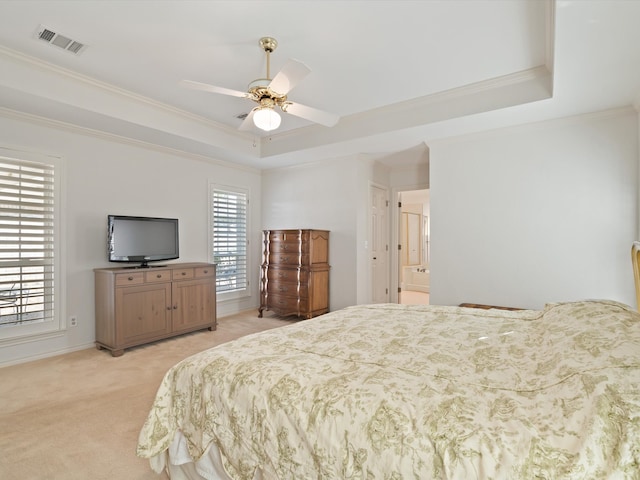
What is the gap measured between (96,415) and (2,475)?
0.65m

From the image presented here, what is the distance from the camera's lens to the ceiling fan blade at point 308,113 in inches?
110

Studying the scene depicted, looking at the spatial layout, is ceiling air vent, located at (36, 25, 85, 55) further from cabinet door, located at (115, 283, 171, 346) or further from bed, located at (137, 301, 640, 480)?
bed, located at (137, 301, 640, 480)

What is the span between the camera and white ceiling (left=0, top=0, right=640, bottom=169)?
240cm

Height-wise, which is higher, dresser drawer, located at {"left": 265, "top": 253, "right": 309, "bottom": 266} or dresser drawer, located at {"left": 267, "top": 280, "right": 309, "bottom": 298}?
dresser drawer, located at {"left": 265, "top": 253, "right": 309, "bottom": 266}

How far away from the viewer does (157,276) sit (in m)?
4.13

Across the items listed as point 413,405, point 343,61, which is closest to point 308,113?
point 343,61

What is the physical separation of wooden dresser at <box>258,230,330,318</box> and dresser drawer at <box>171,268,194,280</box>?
4.24 ft

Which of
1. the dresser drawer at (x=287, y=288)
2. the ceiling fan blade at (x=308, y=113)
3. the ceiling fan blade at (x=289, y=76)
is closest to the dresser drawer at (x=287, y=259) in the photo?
the dresser drawer at (x=287, y=288)

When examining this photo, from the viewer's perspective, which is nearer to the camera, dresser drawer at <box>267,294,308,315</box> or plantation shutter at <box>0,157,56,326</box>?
plantation shutter at <box>0,157,56,326</box>

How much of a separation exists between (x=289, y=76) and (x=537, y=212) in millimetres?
3051

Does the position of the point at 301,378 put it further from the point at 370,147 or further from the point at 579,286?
the point at 370,147

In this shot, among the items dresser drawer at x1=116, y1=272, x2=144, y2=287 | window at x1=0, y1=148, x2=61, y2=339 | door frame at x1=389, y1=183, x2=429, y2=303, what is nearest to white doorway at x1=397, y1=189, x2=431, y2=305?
door frame at x1=389, y1=183, x2=429, y2=303

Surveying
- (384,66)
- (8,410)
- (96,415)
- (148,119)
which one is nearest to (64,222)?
(148,119)

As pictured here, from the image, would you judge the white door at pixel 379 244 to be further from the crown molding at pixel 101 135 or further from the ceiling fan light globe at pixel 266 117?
the ceiling fan light globe at pixel 266 117
